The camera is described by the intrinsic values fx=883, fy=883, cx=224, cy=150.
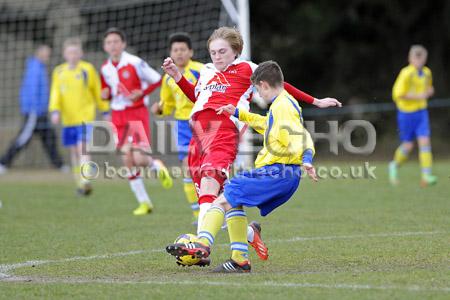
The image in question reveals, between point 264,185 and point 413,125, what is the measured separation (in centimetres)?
813

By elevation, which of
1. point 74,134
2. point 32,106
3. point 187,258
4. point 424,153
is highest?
point 32,106

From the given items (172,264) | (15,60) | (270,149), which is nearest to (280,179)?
(270,149)

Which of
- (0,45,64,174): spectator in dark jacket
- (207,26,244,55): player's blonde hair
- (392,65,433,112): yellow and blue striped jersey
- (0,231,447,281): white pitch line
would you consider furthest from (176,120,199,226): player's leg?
(0,45,64,174): spectator in dark jacket

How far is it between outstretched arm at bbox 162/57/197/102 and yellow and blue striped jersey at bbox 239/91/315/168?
0.98 metres

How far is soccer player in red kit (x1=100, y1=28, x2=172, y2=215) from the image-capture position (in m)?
11.0

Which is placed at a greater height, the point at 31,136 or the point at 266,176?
the point at 31,136

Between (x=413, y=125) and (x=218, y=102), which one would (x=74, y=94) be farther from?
(x=218, y=102)

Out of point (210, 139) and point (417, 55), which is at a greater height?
point (417, 55)

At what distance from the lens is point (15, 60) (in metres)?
21.4

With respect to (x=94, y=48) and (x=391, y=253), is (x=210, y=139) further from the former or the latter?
(x=94, y=48)

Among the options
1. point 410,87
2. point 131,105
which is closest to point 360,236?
point 131,105

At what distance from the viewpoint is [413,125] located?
13.9m

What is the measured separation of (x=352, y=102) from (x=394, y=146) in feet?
6.59

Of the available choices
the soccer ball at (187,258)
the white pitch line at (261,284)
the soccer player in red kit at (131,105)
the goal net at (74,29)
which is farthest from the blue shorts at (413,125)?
the white pitch line at (261,284)
